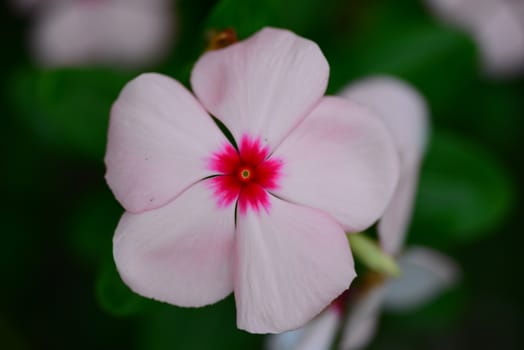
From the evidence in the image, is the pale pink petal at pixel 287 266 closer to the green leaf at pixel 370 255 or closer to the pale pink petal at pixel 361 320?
the green leaf at pixel 370 255

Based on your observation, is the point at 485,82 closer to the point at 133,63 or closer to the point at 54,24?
the point at 133,63

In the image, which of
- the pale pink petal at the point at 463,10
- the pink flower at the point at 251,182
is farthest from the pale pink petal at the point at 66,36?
the pink flower at the point at 251,182

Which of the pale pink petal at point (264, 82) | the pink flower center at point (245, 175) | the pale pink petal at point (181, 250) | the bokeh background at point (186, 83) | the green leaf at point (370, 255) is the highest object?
the pale pink petal at point (264, 82)

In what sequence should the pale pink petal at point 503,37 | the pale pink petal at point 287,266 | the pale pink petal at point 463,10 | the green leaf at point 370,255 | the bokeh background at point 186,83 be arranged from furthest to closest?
the pale pink petal at point 503,37 < the pale pink petal at point 463,10 < the bokeh background at point 186,83 < the green leaf at point 370,255 < the pale pink petal at point 287,266

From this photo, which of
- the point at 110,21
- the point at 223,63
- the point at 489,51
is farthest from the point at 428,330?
the point at 223,63

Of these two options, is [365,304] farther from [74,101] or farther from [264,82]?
[74,101]

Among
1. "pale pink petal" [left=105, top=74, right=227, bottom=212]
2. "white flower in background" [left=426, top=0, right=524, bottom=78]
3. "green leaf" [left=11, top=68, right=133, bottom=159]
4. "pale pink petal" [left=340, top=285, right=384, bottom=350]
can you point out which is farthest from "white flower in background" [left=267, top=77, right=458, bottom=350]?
"white flower in background" [left=426, top=0, right=524, bottom=78]
